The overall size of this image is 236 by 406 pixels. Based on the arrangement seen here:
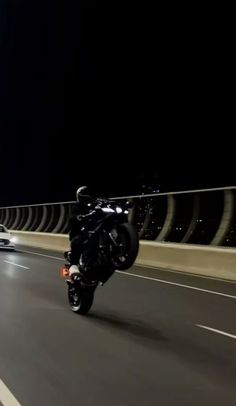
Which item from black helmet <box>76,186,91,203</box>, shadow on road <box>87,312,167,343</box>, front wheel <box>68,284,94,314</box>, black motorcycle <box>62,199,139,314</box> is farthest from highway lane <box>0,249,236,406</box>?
black helmet <box>76,186,91,203</box>

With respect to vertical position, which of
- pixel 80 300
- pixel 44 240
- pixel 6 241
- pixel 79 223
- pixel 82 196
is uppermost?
pixel 82 196

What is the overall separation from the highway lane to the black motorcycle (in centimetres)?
53

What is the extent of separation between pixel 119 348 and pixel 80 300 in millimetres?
2593

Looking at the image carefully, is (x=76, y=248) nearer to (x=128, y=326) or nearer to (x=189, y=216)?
(x=128, y=326)

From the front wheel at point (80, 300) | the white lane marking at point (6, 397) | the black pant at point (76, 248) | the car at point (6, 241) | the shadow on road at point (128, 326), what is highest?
the black pant at point (76, 248)

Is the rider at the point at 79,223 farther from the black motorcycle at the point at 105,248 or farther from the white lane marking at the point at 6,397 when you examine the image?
the white lane marking at the point at 6,397

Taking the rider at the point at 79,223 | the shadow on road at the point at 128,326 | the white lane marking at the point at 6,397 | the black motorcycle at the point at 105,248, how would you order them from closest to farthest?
1. the white lane marking at the point at 6,397
2. the shadow on road at the point at 128,326
3. the black motorcycle at the point at 105,248
4. the rider at the point at 79,223

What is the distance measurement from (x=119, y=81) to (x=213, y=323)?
48296 mm

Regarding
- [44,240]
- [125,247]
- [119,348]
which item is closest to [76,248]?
[125,247]

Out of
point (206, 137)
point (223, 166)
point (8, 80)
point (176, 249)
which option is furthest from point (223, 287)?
point (8, 80)

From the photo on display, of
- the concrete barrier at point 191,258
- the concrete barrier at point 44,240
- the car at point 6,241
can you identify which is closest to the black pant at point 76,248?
the concrete barrier at point 191,258

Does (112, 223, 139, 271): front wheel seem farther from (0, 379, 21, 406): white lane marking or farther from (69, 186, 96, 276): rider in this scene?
(0, 379, 21, 406): white lane marking

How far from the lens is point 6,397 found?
5980 millimetres

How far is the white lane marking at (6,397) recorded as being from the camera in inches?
228
